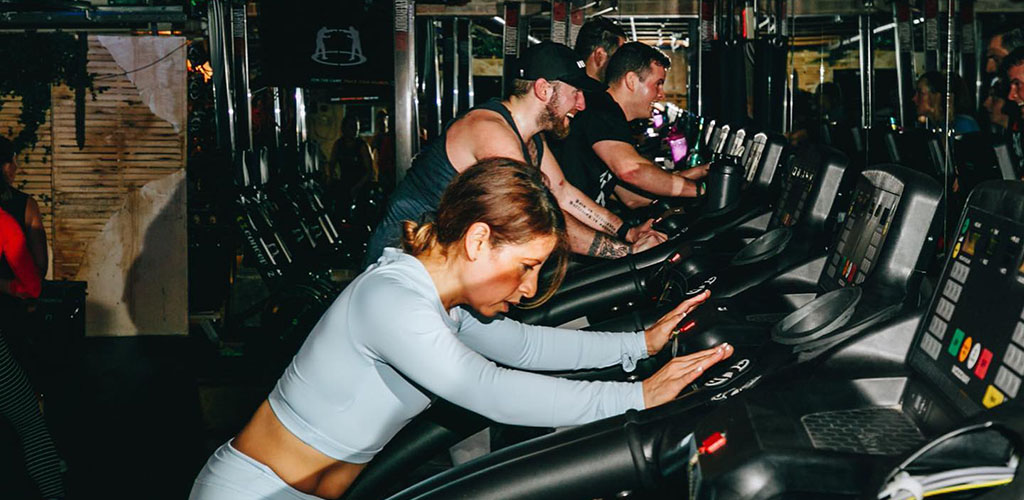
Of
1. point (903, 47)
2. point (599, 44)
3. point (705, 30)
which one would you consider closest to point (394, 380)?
point (599, 44)

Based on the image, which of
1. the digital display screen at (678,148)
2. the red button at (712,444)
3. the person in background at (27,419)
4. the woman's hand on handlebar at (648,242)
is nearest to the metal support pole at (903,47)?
the digital display screen at (678,148)

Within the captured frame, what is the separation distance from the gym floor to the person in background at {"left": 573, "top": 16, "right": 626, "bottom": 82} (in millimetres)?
2274

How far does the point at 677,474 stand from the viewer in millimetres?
1456

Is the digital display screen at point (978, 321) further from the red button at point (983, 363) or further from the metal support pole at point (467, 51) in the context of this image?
the metal support pole at point (467, 51)

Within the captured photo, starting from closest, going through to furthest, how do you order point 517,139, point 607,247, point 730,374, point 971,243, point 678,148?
point 971,243, point 730,374, point 517,139, point 607,247, point 678,148

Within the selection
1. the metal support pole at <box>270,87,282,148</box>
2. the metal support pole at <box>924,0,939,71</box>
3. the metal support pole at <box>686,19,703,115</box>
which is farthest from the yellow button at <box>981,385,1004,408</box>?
the metal support pole at <box>270,87,282,148</box>

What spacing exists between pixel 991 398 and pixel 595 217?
260 centimetres

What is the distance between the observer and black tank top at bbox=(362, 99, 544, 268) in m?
3.15

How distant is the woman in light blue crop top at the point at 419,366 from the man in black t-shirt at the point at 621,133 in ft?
7.45

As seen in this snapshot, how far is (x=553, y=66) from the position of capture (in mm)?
3303

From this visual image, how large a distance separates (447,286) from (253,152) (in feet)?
18.7

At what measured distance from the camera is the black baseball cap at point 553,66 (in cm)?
330

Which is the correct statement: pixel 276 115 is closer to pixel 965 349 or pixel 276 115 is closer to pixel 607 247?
pixel 607 247

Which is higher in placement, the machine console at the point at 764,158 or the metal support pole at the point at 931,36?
the metal support pole at the point at 931,36
